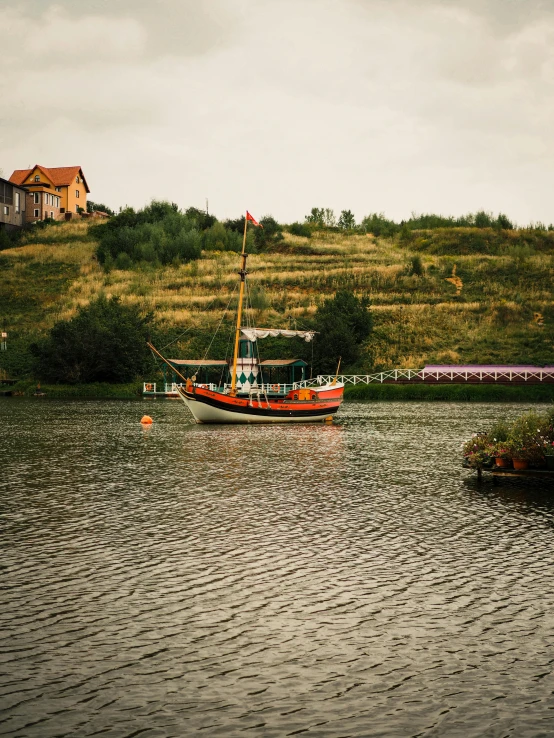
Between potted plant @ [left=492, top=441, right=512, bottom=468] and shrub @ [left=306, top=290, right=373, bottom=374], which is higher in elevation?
shrub @ [left=306, top=290, right=373, bottom=374]

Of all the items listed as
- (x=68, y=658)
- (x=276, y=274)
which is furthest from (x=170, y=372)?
(x=68, y=658)

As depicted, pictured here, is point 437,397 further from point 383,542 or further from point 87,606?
point 87,606

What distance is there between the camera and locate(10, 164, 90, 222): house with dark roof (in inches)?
5074

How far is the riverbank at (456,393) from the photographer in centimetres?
6350

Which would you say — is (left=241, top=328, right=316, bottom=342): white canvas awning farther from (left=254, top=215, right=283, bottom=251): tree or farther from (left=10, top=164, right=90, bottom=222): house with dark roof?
(left=10, top=164, right=90, bottom=222): house with dark roof

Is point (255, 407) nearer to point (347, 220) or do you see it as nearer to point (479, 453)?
point (479, 453)

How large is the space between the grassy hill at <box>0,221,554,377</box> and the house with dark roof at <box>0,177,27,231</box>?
15.2ft

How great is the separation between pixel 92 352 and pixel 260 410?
97.1ft

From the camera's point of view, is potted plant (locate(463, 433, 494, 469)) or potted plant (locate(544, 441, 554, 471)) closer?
potted plant (locate(544, 441, 554, 471))

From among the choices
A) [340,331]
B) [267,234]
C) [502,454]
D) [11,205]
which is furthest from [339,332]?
[11,205]

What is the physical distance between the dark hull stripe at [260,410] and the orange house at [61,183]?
95.9 m

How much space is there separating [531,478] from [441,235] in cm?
11049

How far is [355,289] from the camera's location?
100188 mm

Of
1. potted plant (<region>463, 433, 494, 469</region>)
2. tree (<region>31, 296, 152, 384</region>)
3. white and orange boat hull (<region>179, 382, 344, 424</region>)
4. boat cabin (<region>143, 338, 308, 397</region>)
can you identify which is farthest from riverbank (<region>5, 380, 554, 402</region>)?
potted plant (<region>463, 433, 494, 469</region>)
